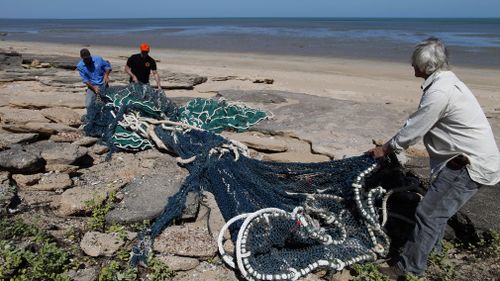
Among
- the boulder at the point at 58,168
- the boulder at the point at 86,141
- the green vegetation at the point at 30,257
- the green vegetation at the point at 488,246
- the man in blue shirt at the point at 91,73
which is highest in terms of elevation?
the man in blue shirt at the point at 91,73

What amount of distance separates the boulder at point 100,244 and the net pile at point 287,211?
0.77 feet

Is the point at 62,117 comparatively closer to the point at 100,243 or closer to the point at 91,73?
the point at 91,73

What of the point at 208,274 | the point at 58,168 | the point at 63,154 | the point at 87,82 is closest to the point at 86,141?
the point at 63,154

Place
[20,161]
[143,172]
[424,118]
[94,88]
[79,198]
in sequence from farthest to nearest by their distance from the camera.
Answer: [94,88] → [143,172] → [20,161] → [79,198] → [424,118]

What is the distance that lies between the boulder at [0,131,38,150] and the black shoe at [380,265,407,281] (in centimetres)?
428

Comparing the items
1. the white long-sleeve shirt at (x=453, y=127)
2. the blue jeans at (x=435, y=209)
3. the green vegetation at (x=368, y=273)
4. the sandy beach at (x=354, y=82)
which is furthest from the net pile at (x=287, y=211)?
the sandy beach at (x=354, y=82)

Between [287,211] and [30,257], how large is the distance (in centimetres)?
212

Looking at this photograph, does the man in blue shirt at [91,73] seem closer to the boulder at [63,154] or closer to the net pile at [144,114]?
the net pile at [144,114]

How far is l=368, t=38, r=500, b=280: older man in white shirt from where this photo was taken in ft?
9.05

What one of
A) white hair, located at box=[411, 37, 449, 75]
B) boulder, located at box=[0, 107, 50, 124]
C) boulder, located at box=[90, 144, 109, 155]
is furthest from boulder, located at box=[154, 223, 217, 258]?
boulder, located at box=[0, 107, 50, 124]

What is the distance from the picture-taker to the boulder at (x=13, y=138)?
485 centimetres

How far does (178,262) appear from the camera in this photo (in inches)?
128

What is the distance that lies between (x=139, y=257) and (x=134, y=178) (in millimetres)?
1451

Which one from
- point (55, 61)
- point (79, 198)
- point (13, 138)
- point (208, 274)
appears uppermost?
point (55, 61)
